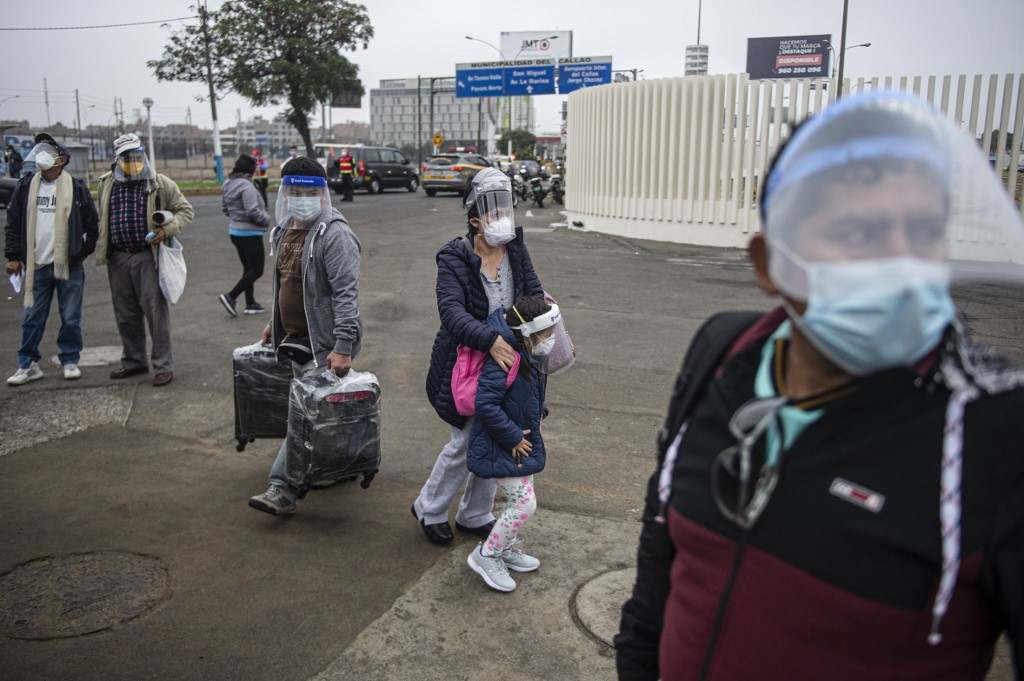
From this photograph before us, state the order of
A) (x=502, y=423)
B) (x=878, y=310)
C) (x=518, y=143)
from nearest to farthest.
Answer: (x=878, y=310), (x=502, y=423), (x=518, y=143)

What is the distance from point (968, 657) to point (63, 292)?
23.3 ft

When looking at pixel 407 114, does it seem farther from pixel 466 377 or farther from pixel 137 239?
pixel 466 377

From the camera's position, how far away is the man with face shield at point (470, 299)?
3.95 meters

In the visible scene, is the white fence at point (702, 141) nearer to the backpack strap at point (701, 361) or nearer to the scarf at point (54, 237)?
the scarf at point (54, 237)

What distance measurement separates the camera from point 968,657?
1.31m

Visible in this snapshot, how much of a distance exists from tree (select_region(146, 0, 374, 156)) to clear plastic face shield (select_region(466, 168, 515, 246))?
33929mm

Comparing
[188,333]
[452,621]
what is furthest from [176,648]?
[188,333]

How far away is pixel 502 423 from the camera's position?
11.9 ft

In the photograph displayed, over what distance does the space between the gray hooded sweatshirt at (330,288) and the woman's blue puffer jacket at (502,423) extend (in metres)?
0.98

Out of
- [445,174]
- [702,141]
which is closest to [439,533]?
[702,141]

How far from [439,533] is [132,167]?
434 centimetres

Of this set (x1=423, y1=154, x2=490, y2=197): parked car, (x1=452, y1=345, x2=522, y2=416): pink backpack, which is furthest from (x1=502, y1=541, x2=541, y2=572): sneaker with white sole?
(x1=423, y1=154, x2=490, y2=197): parked car

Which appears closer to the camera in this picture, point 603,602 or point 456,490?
point 603,602

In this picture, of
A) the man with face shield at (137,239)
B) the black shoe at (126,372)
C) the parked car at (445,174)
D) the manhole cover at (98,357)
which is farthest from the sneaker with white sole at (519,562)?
the parked car at (445,174)
